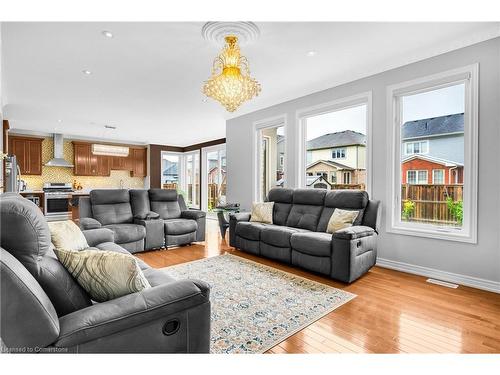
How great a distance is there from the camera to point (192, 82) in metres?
4.18

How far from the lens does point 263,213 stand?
175 inches

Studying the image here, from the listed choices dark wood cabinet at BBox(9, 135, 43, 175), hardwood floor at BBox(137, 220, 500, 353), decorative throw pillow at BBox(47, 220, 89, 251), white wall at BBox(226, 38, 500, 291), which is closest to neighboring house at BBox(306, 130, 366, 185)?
white wall at BBox(226, 38, 500, 291)

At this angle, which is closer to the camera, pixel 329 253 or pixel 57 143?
pixel 329 253

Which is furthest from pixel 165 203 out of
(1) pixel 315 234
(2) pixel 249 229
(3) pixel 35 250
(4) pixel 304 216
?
(3) pixel 35 250

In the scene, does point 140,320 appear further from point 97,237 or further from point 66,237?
point 97,237

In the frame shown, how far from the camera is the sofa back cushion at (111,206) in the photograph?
4.49 meters

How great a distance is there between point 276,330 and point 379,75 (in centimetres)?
343

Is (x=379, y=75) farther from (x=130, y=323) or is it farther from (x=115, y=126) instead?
(x=115, y=126)

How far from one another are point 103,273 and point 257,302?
1.54 m

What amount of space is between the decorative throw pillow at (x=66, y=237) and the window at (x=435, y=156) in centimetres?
352

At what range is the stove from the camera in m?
7.55

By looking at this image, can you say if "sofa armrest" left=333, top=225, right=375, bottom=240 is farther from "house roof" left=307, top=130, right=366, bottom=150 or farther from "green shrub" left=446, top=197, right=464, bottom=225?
"house roof" left=307, top=130, right=366, bottom=150

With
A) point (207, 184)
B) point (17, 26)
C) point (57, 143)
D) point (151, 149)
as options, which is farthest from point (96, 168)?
point (17, 26)

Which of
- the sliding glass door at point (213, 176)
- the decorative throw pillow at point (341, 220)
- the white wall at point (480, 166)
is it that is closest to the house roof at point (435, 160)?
the white wall at point (480, 166)
